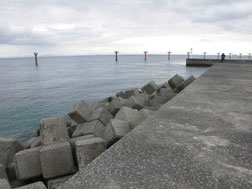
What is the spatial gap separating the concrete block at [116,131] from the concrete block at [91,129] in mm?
954

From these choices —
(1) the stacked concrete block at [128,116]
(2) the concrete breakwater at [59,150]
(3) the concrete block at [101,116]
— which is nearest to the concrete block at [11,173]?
(2) the concrete breakwater at [59,150]

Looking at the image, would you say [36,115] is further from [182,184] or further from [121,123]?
[182,184]

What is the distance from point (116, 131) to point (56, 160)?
1179 mm

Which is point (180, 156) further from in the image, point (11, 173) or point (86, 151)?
point (11, 173)

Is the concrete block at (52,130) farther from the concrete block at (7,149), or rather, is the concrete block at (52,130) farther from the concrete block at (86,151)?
the concrete block at (86,151)

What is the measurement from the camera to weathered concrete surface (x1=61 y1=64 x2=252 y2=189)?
4.57 feet

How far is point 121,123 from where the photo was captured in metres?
4.21

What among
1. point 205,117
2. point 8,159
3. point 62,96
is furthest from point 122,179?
point 62,96

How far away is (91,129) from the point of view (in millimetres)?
4938

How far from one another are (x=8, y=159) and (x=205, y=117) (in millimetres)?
4372

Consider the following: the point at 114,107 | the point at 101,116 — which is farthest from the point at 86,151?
the point at 114,107

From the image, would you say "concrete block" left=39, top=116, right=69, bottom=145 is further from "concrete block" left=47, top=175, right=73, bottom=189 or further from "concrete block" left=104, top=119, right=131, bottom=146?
"concrete block" left=47, top=175, right=73, bottom=189

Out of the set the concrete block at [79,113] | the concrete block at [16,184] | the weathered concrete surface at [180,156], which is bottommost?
the concrete block at [16,184]

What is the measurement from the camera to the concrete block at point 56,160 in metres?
3.12
